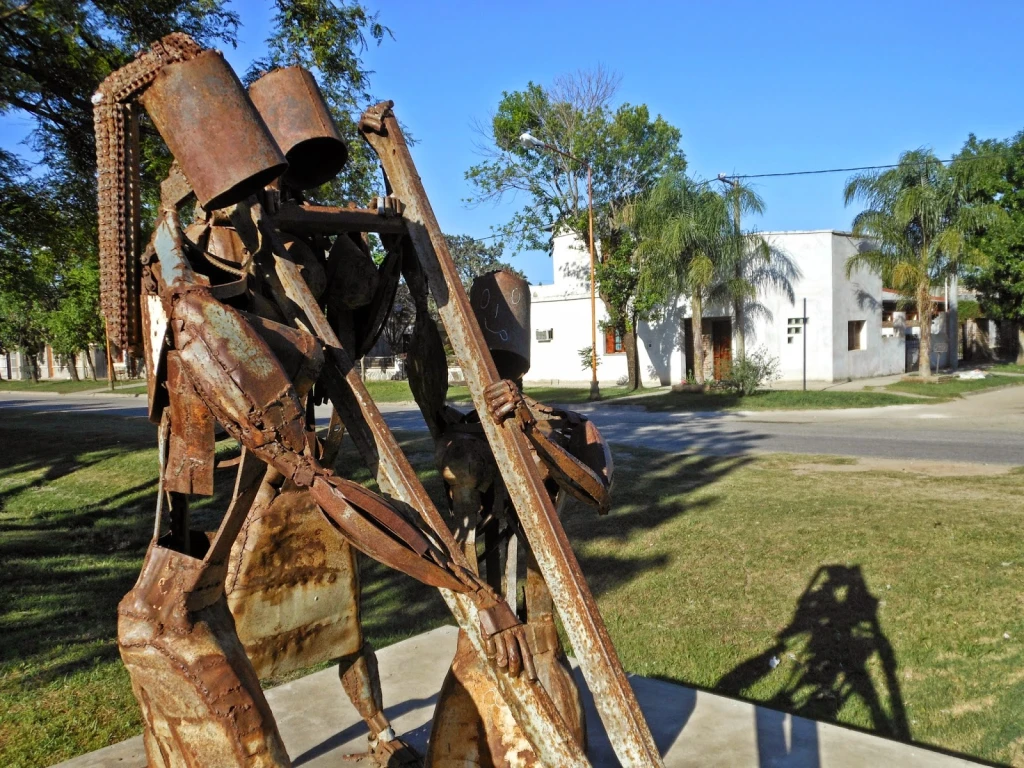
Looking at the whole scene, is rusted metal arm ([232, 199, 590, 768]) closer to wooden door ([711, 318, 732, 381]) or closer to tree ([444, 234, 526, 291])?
wooden door ([711, 318, 732, 381])

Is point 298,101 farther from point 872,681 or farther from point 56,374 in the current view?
point 56,374

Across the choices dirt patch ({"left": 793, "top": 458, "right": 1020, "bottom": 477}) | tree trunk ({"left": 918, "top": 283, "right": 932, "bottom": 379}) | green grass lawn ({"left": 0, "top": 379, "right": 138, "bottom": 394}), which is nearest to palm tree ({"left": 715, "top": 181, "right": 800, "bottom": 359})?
tree trunk ({"left": 918, "top": 283, "right": 932, "bottom": 379})

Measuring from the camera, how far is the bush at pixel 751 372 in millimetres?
20875

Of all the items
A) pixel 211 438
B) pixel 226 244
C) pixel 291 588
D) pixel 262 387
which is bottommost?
pixel 291 588

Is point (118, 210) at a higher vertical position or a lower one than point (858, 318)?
lower

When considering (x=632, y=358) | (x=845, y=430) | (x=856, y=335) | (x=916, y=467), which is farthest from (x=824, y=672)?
(x=856, y=335)

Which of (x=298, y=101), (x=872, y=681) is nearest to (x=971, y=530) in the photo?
(x=872, y=681)

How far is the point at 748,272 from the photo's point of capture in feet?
78.2

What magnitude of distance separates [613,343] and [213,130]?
25.0 m

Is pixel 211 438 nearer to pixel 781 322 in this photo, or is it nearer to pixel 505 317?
pixel 505 317

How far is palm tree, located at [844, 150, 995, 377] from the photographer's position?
22109mm

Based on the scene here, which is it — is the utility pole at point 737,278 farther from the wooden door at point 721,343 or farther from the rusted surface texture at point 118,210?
the rusted surface texture at point 118,210

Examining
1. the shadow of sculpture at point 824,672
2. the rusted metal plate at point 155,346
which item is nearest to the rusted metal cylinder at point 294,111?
the rusted metal plate at point 155,346

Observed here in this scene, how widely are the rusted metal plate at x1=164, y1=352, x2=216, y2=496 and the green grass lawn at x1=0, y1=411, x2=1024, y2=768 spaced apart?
2963mm
